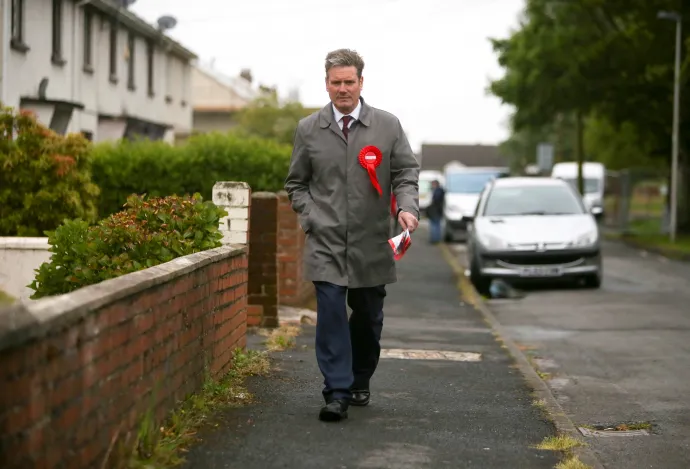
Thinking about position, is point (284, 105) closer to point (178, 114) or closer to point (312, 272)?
point (178, 114)

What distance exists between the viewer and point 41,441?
4.07 metres

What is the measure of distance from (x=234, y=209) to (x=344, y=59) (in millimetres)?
2976

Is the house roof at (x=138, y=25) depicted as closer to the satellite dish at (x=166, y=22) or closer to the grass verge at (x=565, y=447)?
the satellite dish at (x=166, y=22)

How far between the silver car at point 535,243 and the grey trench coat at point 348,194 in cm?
1010

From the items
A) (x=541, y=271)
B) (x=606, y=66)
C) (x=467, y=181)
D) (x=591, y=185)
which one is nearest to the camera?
(x=541, y=271)

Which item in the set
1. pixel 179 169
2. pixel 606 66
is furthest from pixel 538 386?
pixel 606 66

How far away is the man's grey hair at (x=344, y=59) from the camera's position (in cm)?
663

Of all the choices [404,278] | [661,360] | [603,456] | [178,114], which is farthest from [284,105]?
[603,456]

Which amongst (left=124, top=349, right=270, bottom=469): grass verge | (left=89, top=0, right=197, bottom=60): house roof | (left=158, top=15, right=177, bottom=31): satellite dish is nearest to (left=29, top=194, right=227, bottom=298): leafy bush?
(left=124, top=349, right=270, bottom=469): grass verge

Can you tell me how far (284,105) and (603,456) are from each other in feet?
168

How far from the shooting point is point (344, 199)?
21.9 feet

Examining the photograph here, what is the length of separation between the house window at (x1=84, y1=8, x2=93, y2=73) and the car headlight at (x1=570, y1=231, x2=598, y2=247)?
16589 mm

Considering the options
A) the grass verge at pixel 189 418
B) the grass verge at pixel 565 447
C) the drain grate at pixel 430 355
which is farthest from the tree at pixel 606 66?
the grass verge at pixel 565 447

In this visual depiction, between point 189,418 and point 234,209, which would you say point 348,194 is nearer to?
point 189,418
